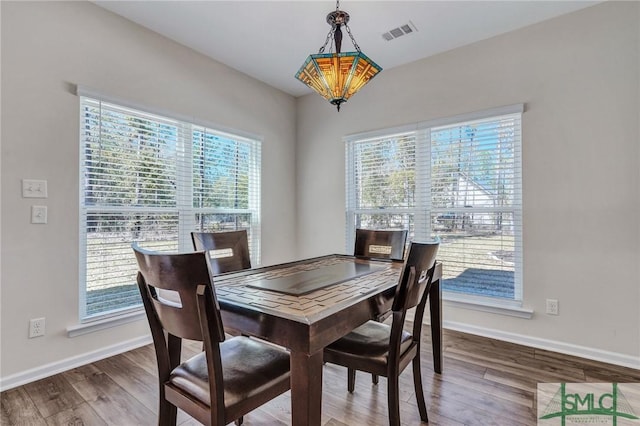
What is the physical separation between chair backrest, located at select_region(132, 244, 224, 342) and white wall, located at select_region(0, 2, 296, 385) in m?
1.56

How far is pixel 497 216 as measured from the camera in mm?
2895

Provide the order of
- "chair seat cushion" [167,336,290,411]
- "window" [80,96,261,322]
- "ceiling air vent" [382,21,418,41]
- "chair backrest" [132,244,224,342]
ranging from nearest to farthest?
"chair backrest" [132,244,224,342]
"chair seat cushion" [167,336,290,411]
"window" [80,96,261,322]
"ceiling air vent" [382,21,418,41]

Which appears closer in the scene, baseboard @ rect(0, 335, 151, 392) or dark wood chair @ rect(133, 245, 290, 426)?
dark wood chair @ rect(133, 245, 290, 426)

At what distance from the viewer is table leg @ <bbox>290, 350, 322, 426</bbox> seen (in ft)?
3.50

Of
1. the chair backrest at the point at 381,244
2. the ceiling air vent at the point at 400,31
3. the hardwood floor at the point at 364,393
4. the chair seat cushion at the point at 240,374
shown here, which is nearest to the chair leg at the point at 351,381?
the hardwood floor at the point at 364,393

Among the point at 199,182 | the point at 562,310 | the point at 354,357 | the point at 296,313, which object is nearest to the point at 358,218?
the point at 199,182

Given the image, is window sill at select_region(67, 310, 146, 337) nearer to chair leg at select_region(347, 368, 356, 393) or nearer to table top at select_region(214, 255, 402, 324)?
table top at select_region(214, 255, 402, 324)

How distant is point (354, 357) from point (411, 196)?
217cm

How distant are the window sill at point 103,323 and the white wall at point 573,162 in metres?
2.83

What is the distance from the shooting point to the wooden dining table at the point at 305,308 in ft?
3.53

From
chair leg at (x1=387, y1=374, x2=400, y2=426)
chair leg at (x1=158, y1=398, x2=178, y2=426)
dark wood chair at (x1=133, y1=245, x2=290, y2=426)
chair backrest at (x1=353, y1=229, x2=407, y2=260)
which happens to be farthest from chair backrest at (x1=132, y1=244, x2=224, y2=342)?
chair backrest at (x1=353, y1=229, x2=407, y2=260)

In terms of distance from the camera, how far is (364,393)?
78.0 inches
